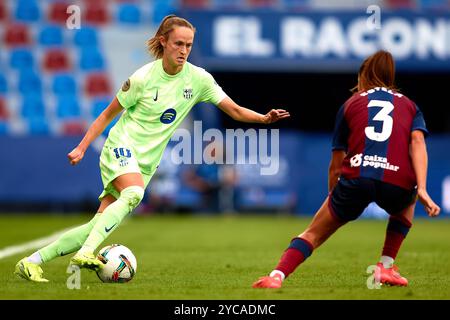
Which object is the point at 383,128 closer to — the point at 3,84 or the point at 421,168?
the point at 421,168

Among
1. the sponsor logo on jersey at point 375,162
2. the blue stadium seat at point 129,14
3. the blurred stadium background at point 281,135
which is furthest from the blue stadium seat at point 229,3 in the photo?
the sponsor logo on jersey at point 375,162

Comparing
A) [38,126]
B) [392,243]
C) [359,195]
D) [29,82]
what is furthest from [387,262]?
[29,82]

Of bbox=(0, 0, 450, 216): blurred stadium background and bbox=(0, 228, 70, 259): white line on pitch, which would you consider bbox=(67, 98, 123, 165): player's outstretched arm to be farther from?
bbox=(0, 0, 450, 216): blurred stadium background

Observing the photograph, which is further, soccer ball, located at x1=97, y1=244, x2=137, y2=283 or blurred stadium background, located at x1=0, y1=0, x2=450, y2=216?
blurred stadium background, located at x1=0, y1=0, x2=450, y2=216

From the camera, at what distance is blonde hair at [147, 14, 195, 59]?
7.37m

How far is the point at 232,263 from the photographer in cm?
953

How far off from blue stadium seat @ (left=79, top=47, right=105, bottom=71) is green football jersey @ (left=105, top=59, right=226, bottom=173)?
17817 mm

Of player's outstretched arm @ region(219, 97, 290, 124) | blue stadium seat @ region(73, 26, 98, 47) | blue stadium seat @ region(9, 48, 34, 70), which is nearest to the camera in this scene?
player's outstretched arm @ region(219, 97, 290, 124)

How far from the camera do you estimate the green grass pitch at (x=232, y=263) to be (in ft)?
21.1

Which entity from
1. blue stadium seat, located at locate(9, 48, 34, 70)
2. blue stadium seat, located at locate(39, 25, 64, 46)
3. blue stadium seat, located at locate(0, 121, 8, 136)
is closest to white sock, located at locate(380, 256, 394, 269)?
blue stadium seat, located at locate(0, 121, 8, 136)

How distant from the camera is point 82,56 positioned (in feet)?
82.6

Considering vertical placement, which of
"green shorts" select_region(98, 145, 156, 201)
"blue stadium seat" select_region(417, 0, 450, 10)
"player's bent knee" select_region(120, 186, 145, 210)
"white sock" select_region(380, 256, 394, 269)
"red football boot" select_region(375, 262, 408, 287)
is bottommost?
"red football boot" select_region(375, 262, 408, 287)

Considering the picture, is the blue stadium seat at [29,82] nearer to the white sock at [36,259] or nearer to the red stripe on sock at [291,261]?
the white sock at [36,259]

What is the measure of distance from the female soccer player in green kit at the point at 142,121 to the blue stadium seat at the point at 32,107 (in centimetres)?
1742
